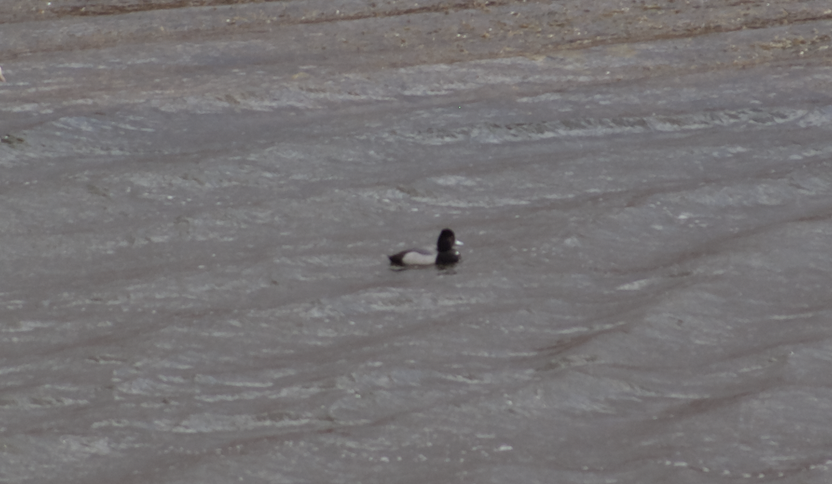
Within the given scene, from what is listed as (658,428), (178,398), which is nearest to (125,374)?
(178,398)

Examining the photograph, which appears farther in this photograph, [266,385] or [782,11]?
[782,11]

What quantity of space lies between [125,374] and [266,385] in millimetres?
726

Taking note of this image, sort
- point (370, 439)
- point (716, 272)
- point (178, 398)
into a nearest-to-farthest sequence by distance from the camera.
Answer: point (370, 439)
point (178, 398)
point (716, 272)

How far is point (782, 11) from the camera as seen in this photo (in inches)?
567

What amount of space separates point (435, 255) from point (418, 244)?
0.68 m

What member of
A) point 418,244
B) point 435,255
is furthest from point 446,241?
point 418,244

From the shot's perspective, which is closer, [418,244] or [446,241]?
[446,241]

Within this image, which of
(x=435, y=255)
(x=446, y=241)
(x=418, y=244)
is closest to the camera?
(x=435, y=255)

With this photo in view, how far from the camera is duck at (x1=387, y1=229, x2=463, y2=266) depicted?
7.54 metres

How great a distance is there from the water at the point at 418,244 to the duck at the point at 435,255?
94 mm

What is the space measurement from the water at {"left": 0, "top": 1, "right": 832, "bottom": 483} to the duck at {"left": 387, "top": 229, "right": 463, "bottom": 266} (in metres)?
0.09

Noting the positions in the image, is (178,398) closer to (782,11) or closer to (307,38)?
(307,38)

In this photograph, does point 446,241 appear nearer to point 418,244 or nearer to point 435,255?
point 435,255

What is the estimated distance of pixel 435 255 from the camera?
7586 millimetres
